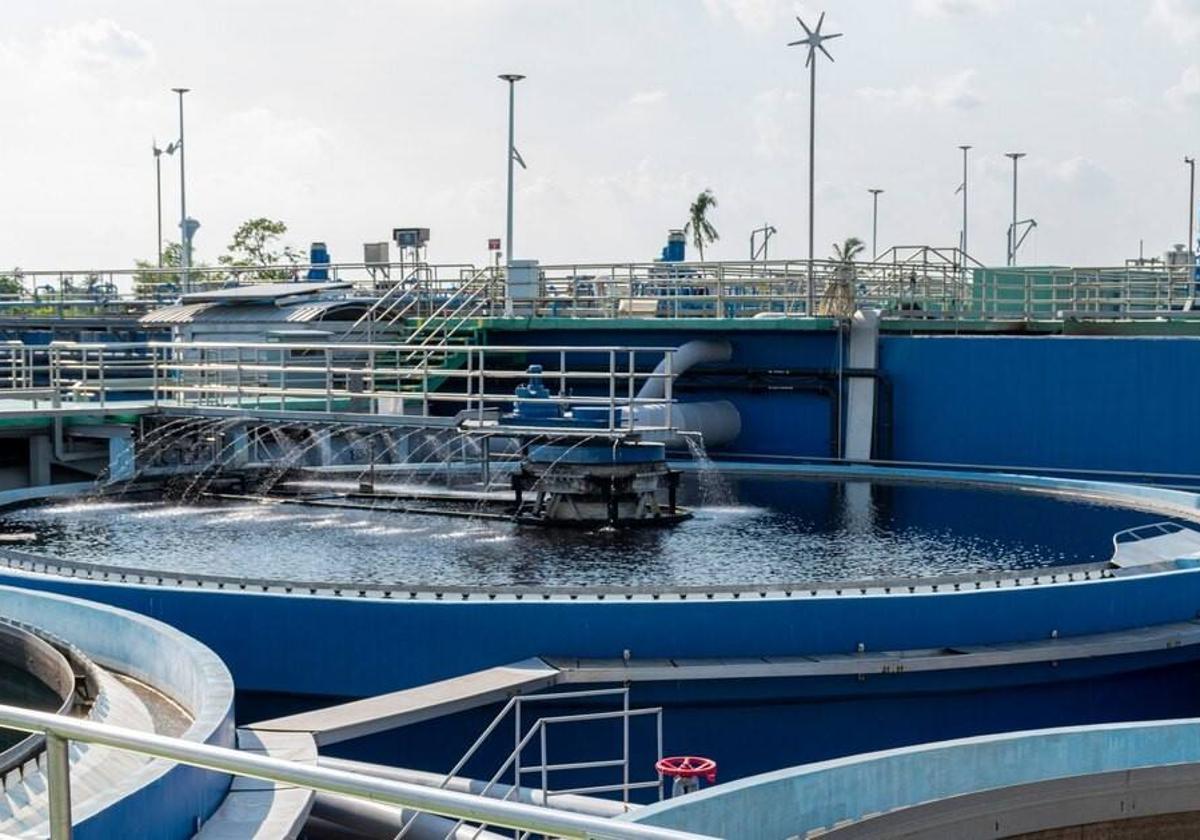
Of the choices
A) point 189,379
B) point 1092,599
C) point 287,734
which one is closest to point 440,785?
point 287,734

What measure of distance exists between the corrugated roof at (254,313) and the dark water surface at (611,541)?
30.3 ft

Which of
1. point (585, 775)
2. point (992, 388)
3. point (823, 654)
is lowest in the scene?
point (585, 775)

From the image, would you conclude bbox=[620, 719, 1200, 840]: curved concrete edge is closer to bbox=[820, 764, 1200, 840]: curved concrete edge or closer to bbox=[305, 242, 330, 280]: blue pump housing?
bbox=[820, 764, 1200, 840]: curved concrete edge

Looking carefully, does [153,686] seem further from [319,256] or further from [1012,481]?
[319,256]

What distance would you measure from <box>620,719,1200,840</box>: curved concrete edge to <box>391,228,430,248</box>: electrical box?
25560 millimetres

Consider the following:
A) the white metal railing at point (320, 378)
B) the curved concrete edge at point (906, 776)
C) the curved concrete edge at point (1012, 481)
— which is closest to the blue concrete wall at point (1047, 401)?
the curved concrete edge at point (1012, 481)

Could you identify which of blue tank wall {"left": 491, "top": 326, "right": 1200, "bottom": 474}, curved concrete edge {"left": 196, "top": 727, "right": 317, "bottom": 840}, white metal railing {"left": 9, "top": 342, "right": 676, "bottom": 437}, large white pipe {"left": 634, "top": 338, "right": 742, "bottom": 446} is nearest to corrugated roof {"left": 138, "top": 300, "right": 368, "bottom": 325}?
white metal railing {"left": 9, "top": 342, "right": 676, "bottom": 437}

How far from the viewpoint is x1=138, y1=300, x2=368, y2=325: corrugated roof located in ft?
89.7

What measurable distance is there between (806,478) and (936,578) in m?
8.38

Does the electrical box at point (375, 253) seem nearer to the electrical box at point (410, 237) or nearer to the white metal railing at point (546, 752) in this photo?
the electrical box at point (410, 237)

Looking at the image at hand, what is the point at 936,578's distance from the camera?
1263cm

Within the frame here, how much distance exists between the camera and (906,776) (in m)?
8.62

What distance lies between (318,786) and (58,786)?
3.57 ft

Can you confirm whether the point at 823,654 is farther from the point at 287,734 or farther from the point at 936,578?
the point at 287,734
